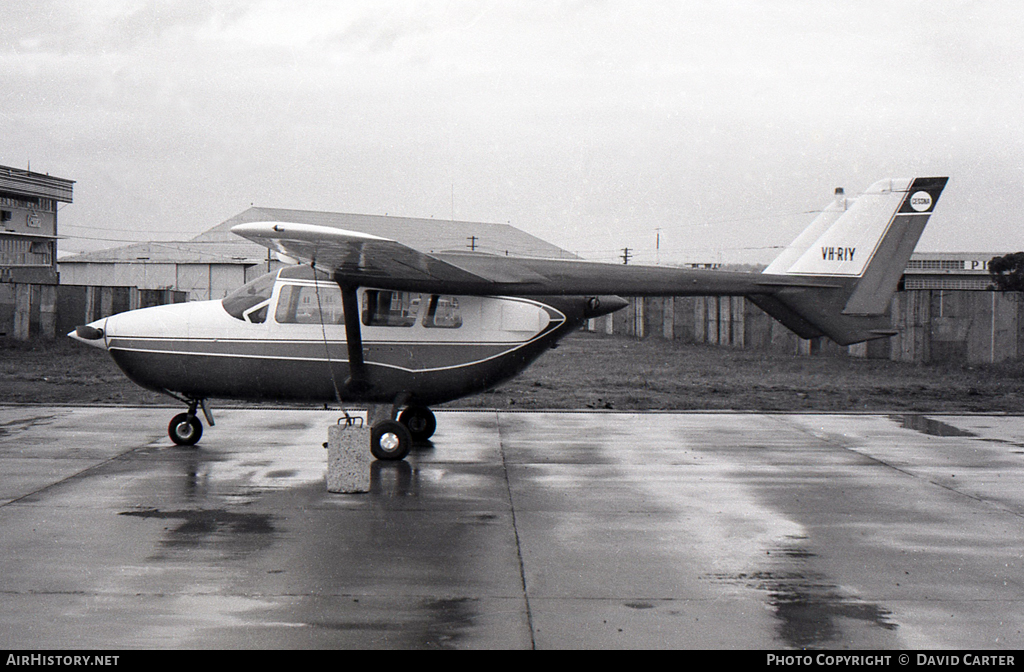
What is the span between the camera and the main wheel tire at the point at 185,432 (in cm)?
1127

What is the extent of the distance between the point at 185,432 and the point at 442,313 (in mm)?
3539

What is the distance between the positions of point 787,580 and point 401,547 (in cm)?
279

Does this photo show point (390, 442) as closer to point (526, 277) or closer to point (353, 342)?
point (353, 342)

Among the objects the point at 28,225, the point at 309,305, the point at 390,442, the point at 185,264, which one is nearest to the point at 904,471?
the point at 390,442

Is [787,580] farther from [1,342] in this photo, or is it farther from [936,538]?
[1,342]

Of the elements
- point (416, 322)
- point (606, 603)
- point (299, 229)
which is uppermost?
point (299, 229)

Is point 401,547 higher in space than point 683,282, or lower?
lower

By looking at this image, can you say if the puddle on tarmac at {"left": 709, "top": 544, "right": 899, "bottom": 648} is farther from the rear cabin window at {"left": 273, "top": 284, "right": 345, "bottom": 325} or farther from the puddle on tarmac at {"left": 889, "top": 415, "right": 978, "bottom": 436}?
the puddle on tarmac at {"left": 889, "top": 415, "right": 978, "bottom": 436}

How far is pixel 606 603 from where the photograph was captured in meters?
5.66

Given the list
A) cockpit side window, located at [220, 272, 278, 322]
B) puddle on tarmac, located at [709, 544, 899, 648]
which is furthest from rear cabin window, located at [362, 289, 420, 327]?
puddle on tarmac, located at [709, 544, 899, 648]

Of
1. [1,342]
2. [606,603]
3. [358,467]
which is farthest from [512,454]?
[1,342]

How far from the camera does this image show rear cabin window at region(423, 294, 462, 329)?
1095 cm

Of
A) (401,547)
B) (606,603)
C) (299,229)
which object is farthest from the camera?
(299,229)

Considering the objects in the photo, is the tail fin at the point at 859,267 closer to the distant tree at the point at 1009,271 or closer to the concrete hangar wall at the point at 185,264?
the distant tree at the point at 1009,271
